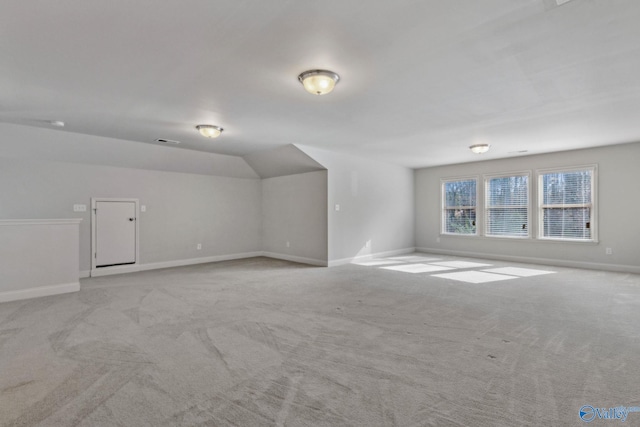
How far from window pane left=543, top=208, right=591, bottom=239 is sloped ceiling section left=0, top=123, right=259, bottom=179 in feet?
23.2

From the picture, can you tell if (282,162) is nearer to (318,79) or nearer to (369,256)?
(369,256)

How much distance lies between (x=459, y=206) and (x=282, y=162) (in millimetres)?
4847

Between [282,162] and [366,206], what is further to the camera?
[366,206]

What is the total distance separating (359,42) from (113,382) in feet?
10.0

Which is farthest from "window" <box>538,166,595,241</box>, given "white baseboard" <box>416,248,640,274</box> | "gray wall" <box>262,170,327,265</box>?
"gray wall" <box>262,170,327,265</box>

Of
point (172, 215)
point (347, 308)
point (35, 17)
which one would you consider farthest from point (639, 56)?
point (172, 215)

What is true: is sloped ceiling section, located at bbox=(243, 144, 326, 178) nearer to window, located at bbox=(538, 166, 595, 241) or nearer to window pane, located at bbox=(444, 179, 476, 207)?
window pane, located at bbox=(444, 179, 476, 207)

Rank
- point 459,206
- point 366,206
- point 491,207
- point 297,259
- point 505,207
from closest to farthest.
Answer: point 297,259, point 505,207, point 366,206, point 491,207, point 459,206

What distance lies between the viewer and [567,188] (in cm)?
660

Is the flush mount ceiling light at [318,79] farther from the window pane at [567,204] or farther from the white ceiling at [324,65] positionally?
the window pane at [567,204]

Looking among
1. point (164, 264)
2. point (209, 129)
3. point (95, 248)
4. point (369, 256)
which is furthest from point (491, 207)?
point (95, 248)

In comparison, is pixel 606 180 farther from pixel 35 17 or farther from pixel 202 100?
pixel 35 17

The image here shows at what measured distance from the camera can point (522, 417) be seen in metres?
1.77

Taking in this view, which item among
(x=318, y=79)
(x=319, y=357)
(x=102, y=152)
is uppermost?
(x=318, y=79)
